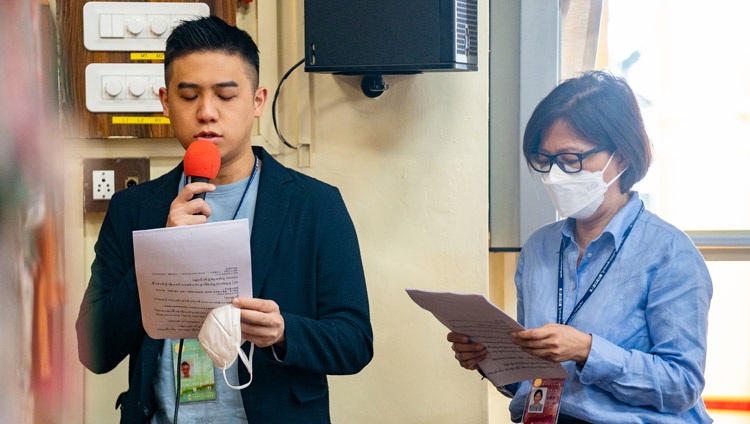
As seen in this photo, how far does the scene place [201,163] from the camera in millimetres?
1525

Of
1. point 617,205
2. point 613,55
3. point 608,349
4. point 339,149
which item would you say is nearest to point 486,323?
point 608,349

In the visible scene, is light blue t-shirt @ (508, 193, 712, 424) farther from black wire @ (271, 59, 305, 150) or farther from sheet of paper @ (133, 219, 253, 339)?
black wire @ (271, 59, 305, 150)

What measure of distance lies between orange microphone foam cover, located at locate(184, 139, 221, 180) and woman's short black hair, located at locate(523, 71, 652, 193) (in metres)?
0.87

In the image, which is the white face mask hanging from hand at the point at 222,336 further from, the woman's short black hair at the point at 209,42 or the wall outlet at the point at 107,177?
the wall outlet at the point at 107,177

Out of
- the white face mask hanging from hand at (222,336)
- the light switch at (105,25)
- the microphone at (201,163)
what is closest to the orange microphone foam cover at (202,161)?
the microphone at (201,163)

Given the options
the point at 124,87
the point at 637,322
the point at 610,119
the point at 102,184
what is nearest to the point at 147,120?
the point at 124,87

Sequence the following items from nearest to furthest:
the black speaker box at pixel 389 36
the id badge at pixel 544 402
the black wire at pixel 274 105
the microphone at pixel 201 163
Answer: the microphone at pixel 201 163
the id badge at pixel 544 402
the black speaker box at pixel 389 36
the black wire at pixel 274 105

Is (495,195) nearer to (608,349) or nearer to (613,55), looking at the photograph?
(613,55)

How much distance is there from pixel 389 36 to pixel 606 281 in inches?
39.2

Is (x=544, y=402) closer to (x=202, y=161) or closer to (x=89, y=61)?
(x=202, y=161)

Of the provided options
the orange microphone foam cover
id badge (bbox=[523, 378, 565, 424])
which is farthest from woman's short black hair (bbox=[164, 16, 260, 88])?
id badge (bbox=[523, 378, 565, 424])

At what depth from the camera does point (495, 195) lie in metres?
2.83

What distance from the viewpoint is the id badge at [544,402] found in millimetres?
1808

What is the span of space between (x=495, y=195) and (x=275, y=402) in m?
1.38
